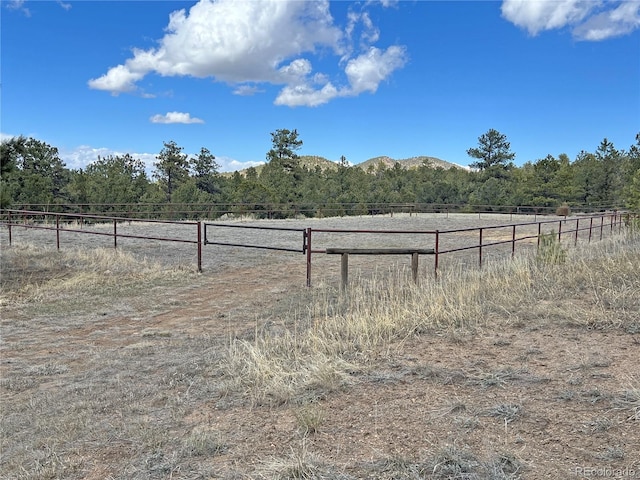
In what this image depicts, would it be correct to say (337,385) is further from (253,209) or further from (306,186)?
(306,186)

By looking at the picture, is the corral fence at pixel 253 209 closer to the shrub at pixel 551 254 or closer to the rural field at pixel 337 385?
the shrub at pixel 551 254

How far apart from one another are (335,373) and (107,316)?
460 cm

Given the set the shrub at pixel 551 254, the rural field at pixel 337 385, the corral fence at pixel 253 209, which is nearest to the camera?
the rural field at pixel 337 385

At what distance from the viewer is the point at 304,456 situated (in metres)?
2.77

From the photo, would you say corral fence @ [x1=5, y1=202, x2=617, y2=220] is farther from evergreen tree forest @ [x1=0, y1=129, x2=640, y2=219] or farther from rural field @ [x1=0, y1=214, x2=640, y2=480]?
rural field @ [x1=0, y1=214, x2=640, y2=480]

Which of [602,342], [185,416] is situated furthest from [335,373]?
[602,342]

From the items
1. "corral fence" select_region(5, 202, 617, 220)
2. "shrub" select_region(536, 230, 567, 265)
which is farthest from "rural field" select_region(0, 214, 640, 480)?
"corral fence" select_region(5, 202, 617, 220)

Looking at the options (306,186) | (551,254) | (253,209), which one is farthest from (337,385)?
(306,186)

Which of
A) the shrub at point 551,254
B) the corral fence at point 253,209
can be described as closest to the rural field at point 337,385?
the shrub at point 551,254

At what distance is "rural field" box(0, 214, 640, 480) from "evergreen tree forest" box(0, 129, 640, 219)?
22.8 metres

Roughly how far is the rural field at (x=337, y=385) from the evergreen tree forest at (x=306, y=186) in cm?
2282

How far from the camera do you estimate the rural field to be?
2830 millimetres

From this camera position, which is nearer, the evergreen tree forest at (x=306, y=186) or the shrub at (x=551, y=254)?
the shrub at (x=551, y=254)

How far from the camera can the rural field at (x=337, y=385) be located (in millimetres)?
2830
